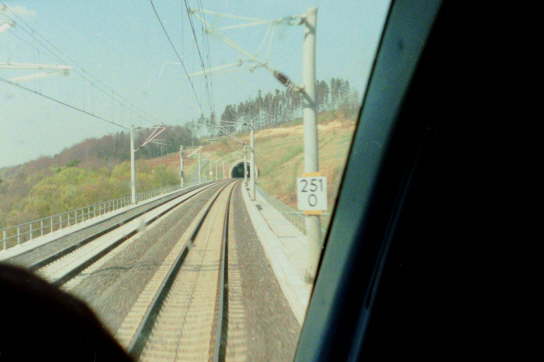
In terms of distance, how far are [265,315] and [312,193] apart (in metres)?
2.10

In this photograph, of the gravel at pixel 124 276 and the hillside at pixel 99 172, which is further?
the gravel at pixel 124 276

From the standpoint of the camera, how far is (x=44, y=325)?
1.46 m

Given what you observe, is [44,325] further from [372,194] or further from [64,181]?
[64,181]

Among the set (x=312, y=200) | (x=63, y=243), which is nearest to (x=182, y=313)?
(x=312, y=200)

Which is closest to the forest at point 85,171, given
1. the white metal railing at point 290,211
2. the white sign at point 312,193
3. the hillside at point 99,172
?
→ the hillside at point 99,172

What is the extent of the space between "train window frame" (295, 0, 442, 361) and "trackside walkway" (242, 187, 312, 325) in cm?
77

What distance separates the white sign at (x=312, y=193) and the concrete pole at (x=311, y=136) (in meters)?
0.22

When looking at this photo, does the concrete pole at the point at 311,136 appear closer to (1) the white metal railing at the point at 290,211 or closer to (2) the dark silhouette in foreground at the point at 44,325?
(1) the white metal railing at the point at 290,211

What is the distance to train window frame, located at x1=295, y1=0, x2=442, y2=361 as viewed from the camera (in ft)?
6.54

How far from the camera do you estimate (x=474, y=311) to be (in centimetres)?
183

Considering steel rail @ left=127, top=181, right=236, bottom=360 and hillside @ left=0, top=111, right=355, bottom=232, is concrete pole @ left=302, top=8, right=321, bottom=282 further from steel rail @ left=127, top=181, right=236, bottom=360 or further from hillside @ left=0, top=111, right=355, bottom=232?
steel rail @ left=127, top=181, right=236, bottom=360

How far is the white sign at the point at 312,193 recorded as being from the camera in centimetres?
735

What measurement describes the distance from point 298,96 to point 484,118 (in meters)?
6.38

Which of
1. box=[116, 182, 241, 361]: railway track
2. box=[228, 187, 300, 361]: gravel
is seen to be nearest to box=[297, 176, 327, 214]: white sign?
box=[228, 187, 300, 361]: gravel
